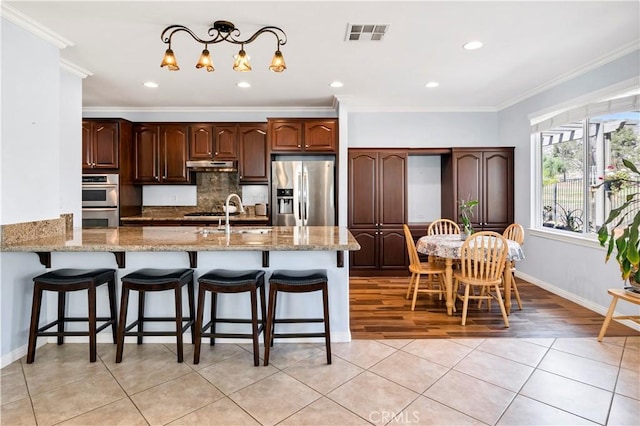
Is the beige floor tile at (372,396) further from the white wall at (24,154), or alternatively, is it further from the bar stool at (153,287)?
the white wall at (24,154)

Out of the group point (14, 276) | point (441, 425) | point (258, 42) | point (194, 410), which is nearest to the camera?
point (441, 425)

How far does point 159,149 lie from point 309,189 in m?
2.46

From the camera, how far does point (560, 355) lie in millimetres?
2734

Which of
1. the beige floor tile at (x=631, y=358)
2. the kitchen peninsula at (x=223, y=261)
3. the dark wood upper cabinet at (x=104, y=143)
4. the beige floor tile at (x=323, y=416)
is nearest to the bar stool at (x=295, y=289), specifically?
the kitchen peninsula at (x=223, y=261)

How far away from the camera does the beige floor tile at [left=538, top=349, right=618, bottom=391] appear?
92.6 inches

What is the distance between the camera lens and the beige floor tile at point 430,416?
1928mm

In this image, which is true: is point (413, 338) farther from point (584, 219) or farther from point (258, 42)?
point (258, 42)

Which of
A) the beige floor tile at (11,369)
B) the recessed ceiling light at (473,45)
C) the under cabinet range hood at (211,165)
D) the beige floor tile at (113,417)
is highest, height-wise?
the recessed ceiling light at (473,45)

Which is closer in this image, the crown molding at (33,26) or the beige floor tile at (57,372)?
the beige floor tile at (57,372)

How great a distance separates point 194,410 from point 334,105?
445 centimetres

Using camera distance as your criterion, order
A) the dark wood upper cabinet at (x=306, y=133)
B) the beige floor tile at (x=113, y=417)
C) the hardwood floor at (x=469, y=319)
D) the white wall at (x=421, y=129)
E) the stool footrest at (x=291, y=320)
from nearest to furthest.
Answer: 1. the beige floor tile at (x=113, y=417)
2. the stool footrest at (x=291, y=320)
3. the hardwood floor at (x=469, y=319)
4. the dark wood upper cabinet at (x=306, y=133)
5. the white wall at (x=421, y=129)

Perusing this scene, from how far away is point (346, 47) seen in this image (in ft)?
10.8

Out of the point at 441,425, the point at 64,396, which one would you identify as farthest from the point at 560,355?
the point at 64,396

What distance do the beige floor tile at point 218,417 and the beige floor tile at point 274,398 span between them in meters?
0.04
